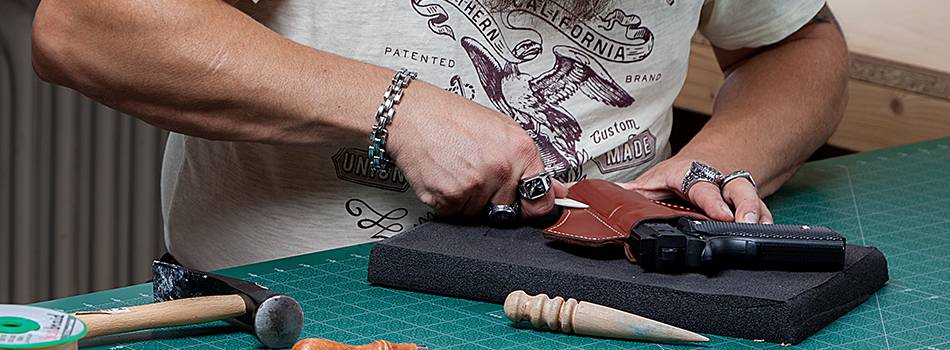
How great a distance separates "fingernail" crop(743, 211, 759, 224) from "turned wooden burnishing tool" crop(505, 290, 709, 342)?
9.5 inches

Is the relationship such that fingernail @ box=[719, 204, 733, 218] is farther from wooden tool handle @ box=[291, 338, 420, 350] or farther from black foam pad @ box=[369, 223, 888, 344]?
wooden tool handle @ box=[291, 338, 420, 350]

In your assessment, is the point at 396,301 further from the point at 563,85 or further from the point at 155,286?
the point at 563,85

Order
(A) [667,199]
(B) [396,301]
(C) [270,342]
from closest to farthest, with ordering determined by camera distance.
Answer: (C) [270,342] < (B) [396,301] < (A) [667,199]

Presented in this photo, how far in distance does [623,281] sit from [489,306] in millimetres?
118

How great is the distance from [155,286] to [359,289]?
7.0 inches

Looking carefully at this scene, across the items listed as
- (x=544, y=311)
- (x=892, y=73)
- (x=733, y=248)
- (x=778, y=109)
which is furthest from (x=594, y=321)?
(x=892, y=73)

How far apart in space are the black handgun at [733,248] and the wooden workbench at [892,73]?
96 centimetres

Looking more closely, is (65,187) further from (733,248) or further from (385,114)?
(733,248)

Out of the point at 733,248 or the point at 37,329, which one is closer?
the point at 37,329

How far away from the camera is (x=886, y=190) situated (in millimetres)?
1494

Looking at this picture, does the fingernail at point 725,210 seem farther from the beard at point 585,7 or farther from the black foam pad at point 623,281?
the beard at point 585,7

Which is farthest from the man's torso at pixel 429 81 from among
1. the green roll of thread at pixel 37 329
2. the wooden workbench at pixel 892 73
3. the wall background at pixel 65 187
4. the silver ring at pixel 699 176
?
the wall background at pixel 65 187

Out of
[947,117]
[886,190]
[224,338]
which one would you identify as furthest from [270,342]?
[947,117]

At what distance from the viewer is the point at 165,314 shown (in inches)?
35.3
